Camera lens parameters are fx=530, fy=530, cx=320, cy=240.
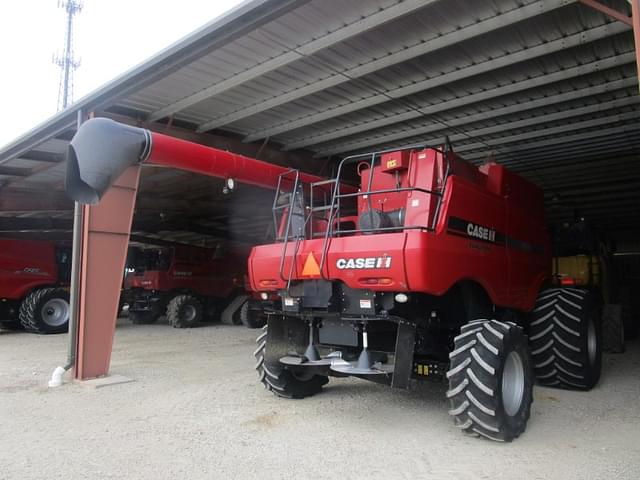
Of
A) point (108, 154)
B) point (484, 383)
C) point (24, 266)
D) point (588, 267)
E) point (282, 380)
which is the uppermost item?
point (108, 154)

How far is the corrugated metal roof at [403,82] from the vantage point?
5926 mm

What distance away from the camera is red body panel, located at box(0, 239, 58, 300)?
1420 centimetres

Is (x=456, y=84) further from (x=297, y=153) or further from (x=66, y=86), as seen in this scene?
(x=66, y=86)

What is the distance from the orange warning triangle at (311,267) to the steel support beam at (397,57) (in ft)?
9.96

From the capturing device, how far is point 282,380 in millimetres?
6023

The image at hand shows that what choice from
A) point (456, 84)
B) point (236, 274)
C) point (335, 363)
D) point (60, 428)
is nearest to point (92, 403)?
point (60, 428)

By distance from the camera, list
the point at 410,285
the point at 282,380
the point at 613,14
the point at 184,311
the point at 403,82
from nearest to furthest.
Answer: the point at 613,14
the point at 410,285
the point at 282,380
the point at 403,82
the point at 184,311

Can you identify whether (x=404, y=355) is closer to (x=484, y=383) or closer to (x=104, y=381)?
(x=484, y=383)

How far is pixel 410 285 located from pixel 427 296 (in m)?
0.75

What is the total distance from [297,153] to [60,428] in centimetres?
708

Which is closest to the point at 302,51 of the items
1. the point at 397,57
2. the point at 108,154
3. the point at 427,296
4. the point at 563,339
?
the point at 397,57

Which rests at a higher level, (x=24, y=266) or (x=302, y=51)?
(x=302, y=51)

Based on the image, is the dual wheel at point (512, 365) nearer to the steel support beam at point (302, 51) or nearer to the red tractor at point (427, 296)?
the red tractor at point (427, 296)

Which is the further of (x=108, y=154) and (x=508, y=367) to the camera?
(x=108, y=154)
